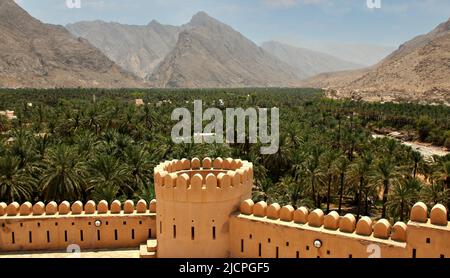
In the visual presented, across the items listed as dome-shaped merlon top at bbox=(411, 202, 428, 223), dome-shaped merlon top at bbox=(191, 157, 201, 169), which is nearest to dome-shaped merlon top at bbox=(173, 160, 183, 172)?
dome-shaped merlon top at bbox=(191, 157, 201, 169)

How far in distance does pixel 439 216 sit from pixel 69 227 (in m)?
11.6

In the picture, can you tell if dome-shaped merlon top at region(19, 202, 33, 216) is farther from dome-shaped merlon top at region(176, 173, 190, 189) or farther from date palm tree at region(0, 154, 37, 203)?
date palm tree at region(0, 154, 37, 203)

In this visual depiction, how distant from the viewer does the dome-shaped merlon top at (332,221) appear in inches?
486

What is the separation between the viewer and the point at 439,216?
10578 mm

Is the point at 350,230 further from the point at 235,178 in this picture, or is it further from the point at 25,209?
the point at 25,209

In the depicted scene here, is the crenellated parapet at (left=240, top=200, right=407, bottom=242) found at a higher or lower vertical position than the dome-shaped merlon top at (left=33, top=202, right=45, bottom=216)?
higher

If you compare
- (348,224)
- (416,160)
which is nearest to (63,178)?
(348,224)

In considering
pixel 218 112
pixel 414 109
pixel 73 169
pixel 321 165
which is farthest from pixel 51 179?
pixel 414 109

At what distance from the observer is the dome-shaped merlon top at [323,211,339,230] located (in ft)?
40.5

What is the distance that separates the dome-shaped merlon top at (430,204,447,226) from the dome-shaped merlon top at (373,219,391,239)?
3.59ft

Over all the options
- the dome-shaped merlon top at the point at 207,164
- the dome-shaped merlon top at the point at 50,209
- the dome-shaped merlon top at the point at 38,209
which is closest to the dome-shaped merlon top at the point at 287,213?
the dome-shaped merlon top at the point at 207,164

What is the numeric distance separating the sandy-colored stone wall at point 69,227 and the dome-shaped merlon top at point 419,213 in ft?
28.5

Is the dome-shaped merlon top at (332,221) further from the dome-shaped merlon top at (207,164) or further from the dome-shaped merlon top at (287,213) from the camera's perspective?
the dome-shaped merlon top at (207,164)

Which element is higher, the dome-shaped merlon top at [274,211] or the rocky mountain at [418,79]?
the rocky mountain at [418,79]
